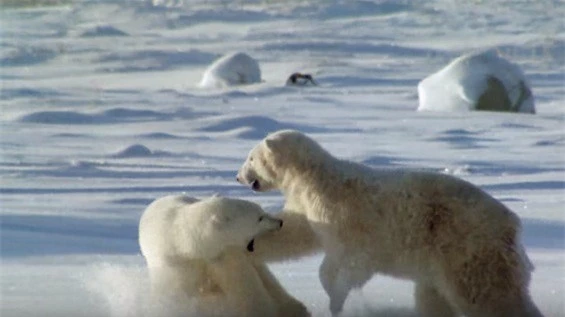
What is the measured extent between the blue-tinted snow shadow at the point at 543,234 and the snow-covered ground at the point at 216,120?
0.03 m

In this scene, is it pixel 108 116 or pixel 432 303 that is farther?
pixel 108 116

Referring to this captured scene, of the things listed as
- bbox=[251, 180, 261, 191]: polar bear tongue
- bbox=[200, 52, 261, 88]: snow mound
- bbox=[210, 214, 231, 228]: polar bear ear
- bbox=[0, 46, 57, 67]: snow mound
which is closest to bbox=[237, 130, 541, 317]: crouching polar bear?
bbox=[251, 180, 261, 191]: polar bear tongue

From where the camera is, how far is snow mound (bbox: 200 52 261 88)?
1586cm

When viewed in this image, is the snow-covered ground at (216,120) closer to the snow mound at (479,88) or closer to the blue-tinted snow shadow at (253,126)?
the blue-tinted snow shadow at (253,126)

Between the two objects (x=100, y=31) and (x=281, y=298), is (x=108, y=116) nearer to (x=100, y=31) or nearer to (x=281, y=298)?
(x=100, y=31)

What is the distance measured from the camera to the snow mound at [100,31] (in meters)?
20.5

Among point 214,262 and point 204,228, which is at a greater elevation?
point 204,228

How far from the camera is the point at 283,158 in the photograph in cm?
516

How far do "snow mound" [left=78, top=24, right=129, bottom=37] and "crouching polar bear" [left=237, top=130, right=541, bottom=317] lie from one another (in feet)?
51.5

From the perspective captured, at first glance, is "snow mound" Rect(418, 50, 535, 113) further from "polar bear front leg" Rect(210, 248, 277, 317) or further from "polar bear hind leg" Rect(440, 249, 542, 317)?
"polar bear hind leg" Rect(440, 249, 542, 317)

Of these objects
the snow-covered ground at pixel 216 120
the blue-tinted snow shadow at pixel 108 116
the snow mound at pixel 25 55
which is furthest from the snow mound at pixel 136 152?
the snow mound at pixel 25 55


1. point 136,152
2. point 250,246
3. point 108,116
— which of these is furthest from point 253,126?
point 250,246

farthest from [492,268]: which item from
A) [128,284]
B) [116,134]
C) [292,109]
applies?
[292,109]

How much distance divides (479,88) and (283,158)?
906cm
